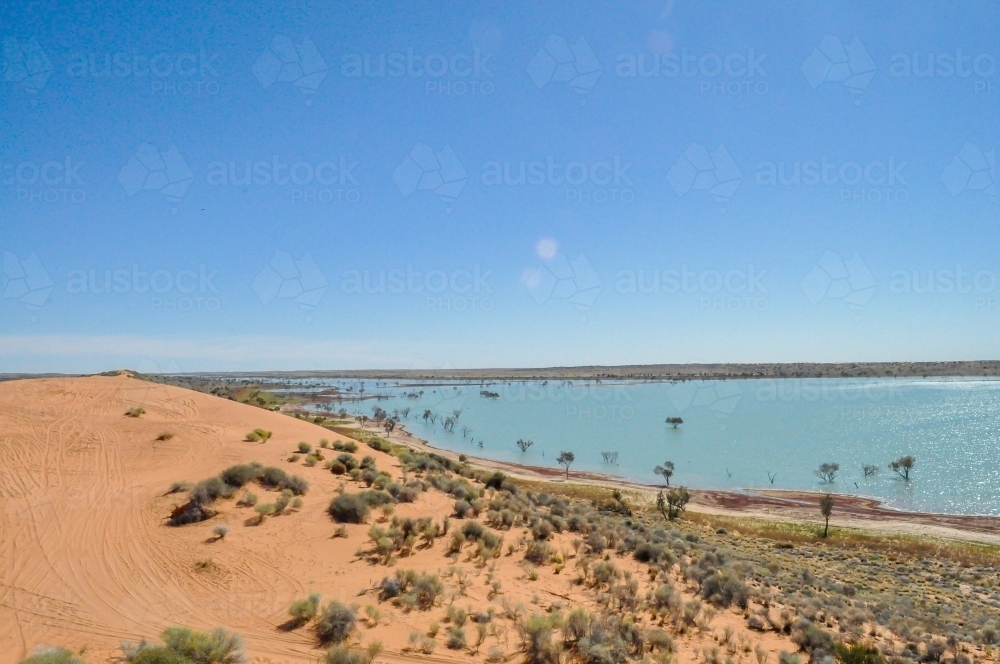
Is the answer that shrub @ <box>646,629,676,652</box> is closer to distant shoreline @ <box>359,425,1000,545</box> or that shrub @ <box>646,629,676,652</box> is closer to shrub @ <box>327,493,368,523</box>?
shrub @ <box>327,493,368,523</box>

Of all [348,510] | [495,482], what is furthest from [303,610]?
[495,482]

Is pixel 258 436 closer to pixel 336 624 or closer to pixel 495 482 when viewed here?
pixel 495 482

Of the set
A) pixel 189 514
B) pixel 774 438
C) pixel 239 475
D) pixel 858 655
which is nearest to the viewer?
pixel 858 655

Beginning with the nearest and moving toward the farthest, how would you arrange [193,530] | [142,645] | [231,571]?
1. [142,645]
2. [231,571]
3. [193,530]

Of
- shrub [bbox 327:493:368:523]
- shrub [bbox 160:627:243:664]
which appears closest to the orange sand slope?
shrub [bbox 327:493:368:523]

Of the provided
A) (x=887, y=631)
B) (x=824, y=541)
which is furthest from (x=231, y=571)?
(x=824, y=541)

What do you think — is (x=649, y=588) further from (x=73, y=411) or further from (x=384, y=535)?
(x=73, y=411)
